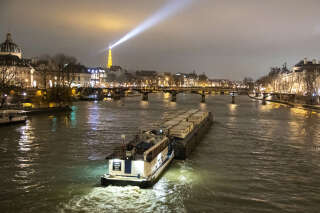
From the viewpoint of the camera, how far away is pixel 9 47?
119625 millimetres

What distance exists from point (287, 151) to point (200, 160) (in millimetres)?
6868

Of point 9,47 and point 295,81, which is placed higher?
point 9,47

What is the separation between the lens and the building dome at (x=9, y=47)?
119 m

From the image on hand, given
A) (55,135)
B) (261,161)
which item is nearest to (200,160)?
(261,161)

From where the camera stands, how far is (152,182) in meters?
14.3

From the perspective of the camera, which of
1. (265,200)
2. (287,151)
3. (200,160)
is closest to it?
(265,200)

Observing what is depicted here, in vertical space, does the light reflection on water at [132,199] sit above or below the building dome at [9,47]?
below

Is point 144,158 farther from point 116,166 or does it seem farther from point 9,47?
point 9,47

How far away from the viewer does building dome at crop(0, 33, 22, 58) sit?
118569mm

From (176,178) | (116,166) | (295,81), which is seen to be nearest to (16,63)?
(295,81)

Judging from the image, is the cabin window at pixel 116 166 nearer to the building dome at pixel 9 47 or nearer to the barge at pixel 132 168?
the barge at pixel 132 168

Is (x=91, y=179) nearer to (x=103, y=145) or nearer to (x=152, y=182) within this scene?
(x=152, y=182)

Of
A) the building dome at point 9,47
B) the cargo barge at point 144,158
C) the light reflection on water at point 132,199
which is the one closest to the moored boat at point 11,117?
the cargo barge at point 144,158

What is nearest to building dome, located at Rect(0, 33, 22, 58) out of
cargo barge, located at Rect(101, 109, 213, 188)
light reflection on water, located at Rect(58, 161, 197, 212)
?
cargo barge, located at Rect(101, 109, 213, 188)
